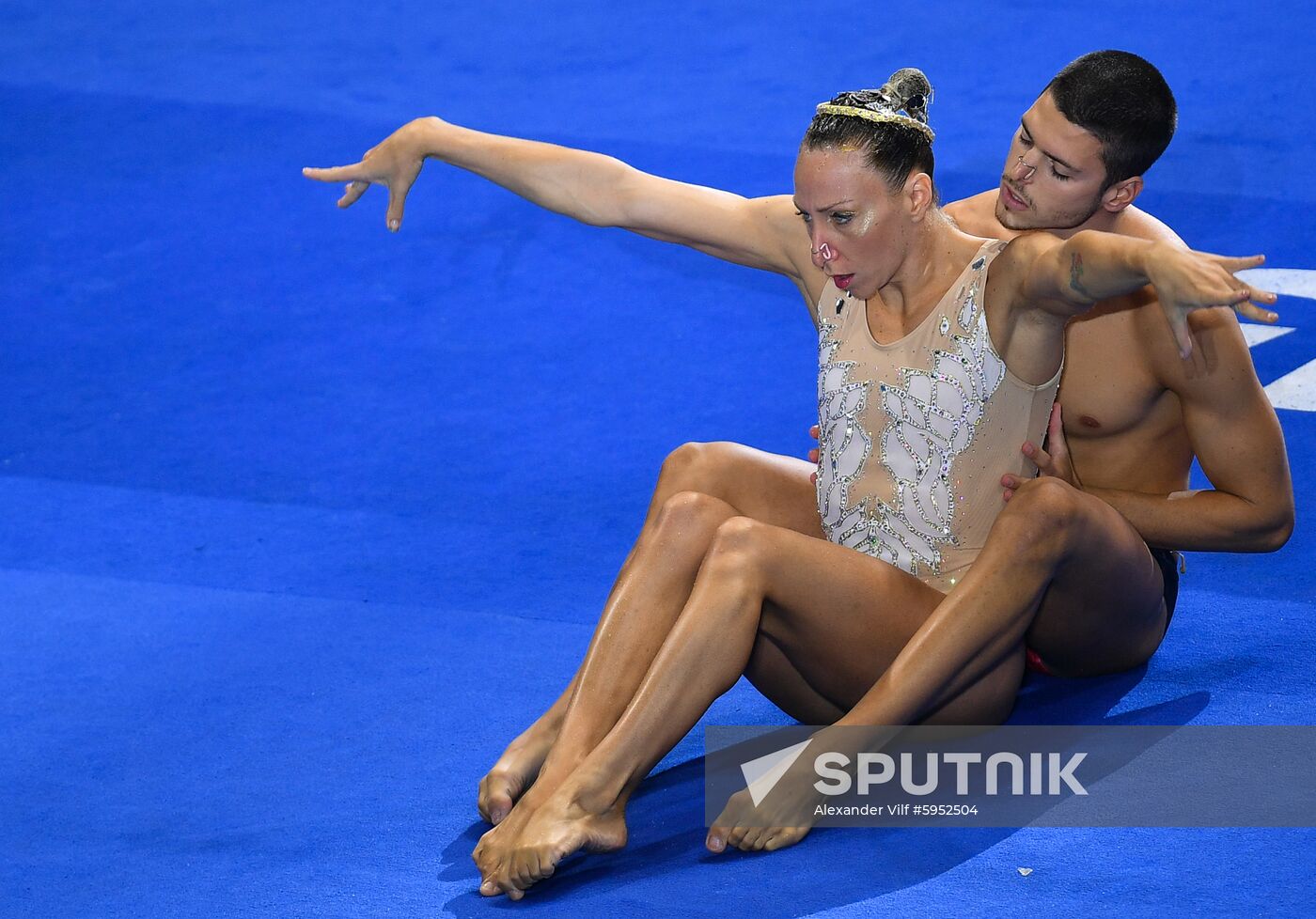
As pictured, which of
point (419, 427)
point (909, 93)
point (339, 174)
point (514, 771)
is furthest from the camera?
point (419, 427)

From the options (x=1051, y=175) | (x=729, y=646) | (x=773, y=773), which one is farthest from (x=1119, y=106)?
(x=773, y=773)

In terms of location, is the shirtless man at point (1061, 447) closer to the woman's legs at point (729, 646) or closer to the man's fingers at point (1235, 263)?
the woman's legs at point (729, 646)

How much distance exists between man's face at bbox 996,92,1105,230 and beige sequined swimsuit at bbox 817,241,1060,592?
0.67ft

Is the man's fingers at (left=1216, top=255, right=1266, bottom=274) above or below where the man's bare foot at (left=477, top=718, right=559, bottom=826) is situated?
above

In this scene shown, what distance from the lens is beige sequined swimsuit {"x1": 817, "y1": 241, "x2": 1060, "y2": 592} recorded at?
262 centimetres

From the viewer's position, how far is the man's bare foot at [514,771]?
268 centimetres

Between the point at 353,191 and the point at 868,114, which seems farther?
the point at 353,191

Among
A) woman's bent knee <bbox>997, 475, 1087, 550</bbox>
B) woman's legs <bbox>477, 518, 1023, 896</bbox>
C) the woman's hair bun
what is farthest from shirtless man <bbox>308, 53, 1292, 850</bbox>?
the woman's hair bun

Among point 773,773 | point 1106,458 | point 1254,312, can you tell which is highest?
point 1106,458

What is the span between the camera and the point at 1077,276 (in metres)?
2.35

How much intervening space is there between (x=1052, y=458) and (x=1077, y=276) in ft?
1.53

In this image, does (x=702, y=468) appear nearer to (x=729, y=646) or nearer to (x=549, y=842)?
(x=729, y=646)

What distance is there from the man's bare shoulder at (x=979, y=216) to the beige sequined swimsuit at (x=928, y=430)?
383mm

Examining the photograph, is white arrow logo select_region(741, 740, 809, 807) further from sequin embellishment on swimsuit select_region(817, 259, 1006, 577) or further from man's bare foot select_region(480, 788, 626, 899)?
sequin embellishment on swimsuit select_region(817, 259, 1006, 577)
